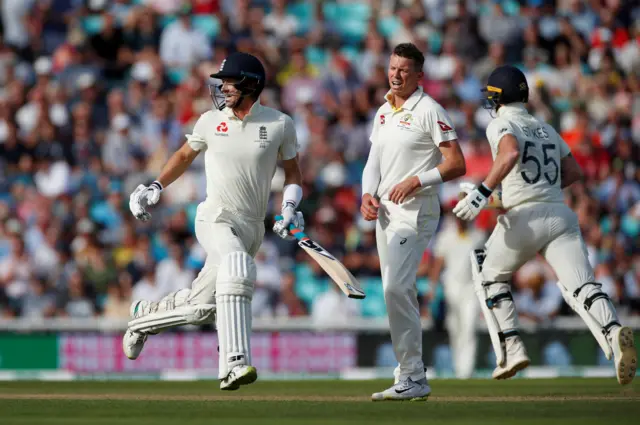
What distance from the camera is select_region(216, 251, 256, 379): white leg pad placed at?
777 cm

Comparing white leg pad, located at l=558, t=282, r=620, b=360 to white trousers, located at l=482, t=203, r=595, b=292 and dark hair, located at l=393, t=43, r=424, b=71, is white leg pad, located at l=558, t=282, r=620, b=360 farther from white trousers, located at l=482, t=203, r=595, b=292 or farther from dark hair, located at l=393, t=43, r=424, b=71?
dark hair, located at l=393, t=43, r=424, b=71

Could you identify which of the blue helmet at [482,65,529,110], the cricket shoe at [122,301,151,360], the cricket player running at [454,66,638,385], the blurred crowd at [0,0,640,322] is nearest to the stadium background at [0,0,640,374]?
the blurred crowd at [0,0,640,322]

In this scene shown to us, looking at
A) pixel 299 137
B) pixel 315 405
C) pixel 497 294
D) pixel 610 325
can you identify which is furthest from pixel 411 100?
pixel 299 137

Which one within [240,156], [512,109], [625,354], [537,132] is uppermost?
[512,109]

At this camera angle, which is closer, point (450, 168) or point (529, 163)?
point (450, 168)

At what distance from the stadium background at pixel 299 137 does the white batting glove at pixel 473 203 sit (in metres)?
6.21

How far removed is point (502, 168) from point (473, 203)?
0.31 m

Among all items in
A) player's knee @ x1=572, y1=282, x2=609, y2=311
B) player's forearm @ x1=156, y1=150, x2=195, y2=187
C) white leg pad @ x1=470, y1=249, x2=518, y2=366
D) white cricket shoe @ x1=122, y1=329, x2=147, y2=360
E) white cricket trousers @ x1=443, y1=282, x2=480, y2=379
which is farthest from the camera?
white cricket trousers @ x1=443, y1=282, x2=480, y2=379

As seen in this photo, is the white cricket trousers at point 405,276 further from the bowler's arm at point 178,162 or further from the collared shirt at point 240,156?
the bowler's arm at point 178,162

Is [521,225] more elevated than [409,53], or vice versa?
[409,53]

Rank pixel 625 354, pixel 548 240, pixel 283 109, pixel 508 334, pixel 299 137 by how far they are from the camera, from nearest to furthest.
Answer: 1. pixel 625 354
2. pixel 548 240
3. pixel 508 334
4. pixel 299 137
5. pixel 283 109

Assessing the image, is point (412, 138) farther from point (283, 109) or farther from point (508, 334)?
point (283, 109)

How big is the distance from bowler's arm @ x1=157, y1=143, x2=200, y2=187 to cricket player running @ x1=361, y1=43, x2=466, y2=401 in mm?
1194

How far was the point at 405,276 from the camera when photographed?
8211mm
